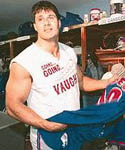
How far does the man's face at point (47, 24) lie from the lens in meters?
1.44

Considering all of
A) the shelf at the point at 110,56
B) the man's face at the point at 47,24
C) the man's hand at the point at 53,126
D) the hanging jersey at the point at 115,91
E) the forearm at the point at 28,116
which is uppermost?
the man's face at the point at 47,24

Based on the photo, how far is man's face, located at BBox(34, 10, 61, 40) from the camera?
1436 millimetres

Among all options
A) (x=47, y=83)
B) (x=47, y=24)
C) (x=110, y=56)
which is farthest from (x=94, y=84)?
(x=110, y=56)

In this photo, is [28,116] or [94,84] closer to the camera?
[28,116]

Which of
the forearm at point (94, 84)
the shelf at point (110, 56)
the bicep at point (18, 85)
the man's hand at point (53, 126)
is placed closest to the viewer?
the man's hand at point (53, 126)

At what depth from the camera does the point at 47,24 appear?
1.43 metres

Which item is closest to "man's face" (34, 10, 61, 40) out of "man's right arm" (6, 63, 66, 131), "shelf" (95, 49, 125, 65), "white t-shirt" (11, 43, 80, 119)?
"white t-shirt" (11, 43, 80, 119)

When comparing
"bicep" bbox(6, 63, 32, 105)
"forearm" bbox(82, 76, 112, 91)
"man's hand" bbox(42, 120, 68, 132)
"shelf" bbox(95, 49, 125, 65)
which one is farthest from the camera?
"shelf" bbox(95, 49, 125, 65)

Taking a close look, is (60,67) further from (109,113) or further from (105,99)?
(109,113)

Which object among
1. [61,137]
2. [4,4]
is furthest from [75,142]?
[4,4]

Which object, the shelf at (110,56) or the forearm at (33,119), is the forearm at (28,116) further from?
the shelf at (110,56)

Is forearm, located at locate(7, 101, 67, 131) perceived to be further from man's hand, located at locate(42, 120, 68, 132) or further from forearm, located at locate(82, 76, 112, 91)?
forearm, located at locate(82, 76, 112, 91)

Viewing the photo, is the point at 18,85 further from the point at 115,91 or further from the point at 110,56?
the point at 110,56

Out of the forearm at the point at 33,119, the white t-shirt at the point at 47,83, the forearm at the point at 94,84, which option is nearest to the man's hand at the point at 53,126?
the forearm at the point at 33,119
